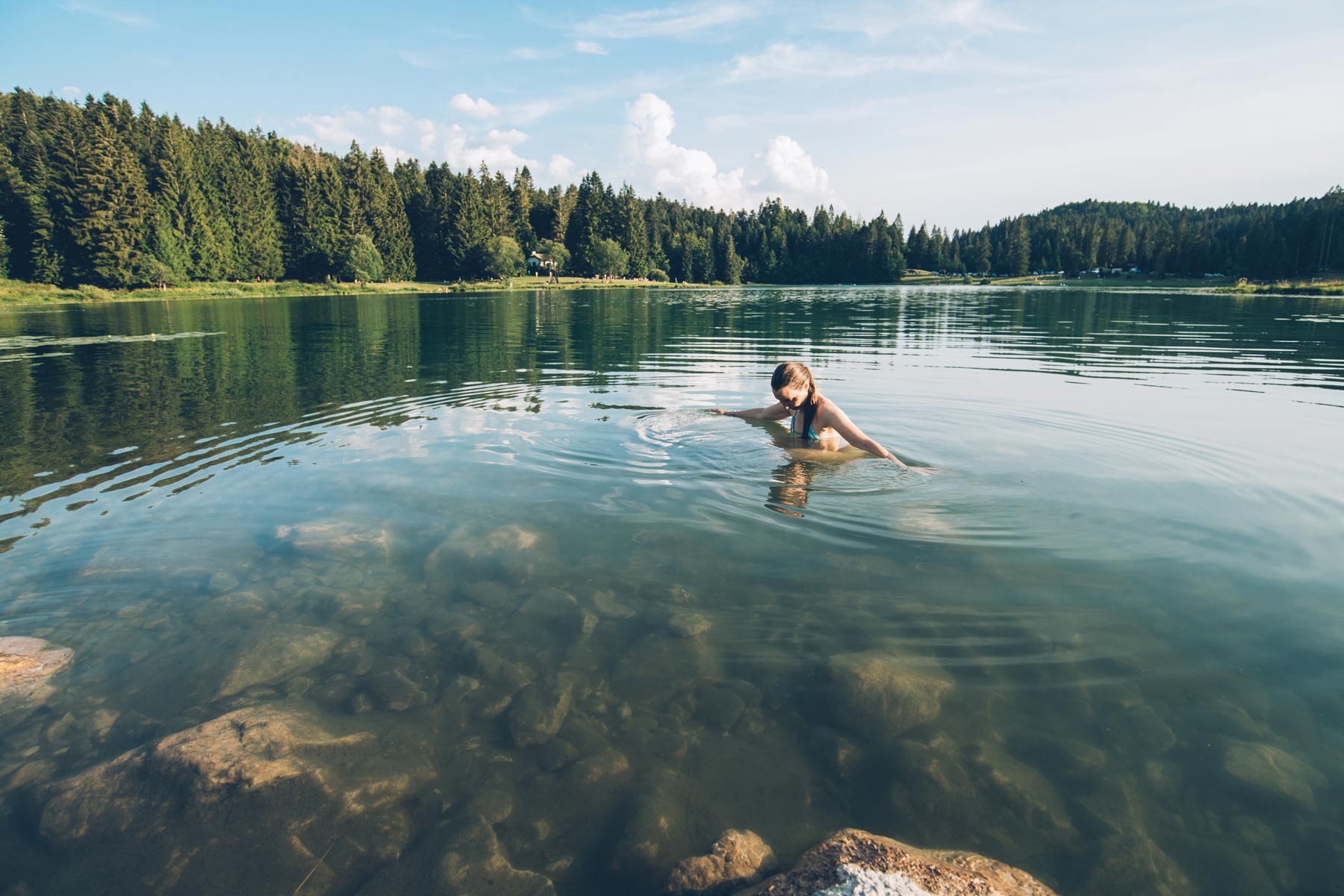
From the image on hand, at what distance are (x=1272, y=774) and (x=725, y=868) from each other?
3180 millimetres

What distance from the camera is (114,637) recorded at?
518 centimetres

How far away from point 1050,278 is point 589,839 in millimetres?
189139

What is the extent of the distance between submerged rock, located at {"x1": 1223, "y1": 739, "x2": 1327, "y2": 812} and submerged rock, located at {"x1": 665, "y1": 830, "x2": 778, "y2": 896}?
275 cm

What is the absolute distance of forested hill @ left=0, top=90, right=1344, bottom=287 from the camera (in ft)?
253

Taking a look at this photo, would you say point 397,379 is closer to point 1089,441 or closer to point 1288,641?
point 1089,441

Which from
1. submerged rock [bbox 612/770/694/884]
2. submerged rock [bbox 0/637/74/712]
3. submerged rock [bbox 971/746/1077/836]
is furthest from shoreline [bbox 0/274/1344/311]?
submerged rock [bbox 971/746/1077/836]

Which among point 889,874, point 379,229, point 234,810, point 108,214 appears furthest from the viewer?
point 379,229

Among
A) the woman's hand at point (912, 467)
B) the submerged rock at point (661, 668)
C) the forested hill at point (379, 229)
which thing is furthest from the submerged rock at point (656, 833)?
the forested hill at point (379, 229)

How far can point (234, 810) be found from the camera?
3.56 m

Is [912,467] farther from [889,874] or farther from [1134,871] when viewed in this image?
[889,874]

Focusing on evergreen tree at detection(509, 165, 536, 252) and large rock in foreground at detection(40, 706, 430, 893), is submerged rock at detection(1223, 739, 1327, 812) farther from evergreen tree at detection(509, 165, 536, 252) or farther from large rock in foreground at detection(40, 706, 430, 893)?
evergreen tree at detection(509, 165, 536, 252)

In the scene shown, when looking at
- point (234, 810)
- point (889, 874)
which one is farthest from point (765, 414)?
point (234, 810)

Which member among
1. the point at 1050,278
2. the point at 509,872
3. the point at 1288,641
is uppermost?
the point at 1050,278

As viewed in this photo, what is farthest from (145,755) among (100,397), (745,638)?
(100,397)
